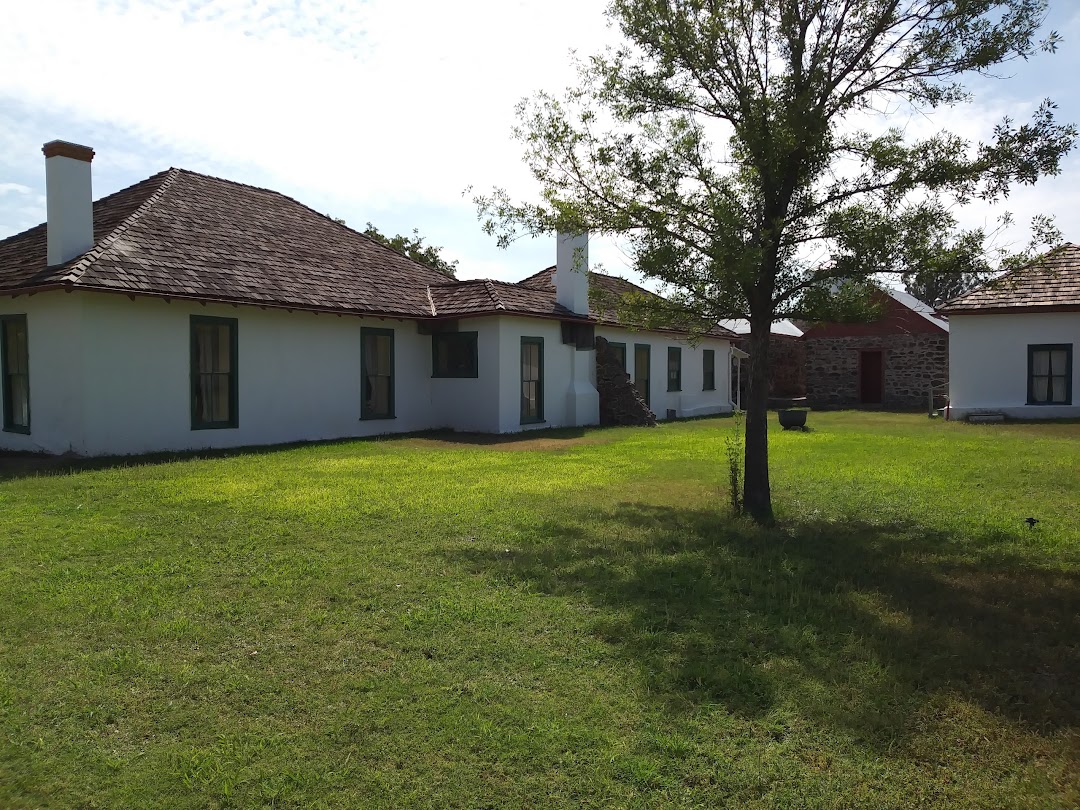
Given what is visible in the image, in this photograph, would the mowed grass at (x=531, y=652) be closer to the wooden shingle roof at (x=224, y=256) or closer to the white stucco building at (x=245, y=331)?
the white stucco building at (x=245, y=331)

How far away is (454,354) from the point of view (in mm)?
19594

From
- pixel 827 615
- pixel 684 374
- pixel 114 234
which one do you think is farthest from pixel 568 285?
pixel 827 615

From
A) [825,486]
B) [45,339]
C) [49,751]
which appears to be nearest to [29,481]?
[45,339]

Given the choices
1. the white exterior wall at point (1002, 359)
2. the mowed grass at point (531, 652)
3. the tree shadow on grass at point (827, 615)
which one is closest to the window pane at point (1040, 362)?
the white exterior wall at point (1002, 359)

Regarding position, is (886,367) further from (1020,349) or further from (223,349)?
(223,349)

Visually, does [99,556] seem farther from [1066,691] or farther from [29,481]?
[1066,691]

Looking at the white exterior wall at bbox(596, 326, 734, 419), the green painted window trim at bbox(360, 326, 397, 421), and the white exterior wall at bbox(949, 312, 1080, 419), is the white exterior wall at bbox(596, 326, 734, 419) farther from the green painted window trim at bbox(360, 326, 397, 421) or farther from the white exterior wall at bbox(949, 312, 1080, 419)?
the white exterior wall at bbox(949, 312, 1080, 419)

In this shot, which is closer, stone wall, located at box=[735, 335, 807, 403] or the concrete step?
the concrete step

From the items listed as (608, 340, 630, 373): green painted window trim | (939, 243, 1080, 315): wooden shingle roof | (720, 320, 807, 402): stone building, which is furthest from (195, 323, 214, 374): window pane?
(720, 320, 807, 402): stone building

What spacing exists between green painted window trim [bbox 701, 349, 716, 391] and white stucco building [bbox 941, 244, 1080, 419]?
8.50 m

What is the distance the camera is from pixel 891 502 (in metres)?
9.88

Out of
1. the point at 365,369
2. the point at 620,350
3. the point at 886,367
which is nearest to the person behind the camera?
the point at 365,369

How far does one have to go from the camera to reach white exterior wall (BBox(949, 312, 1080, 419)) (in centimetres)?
2194

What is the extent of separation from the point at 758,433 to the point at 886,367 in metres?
25.1
